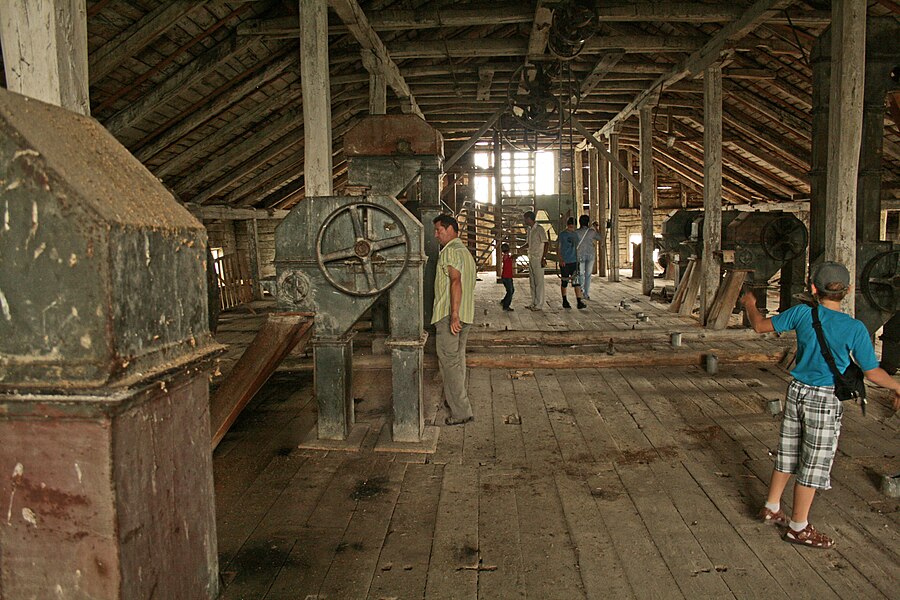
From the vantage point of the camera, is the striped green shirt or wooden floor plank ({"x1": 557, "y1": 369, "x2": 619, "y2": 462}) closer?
wooden floor plank ({"x1": 557, "y1": 369, "x2": 619, "y2": 462})

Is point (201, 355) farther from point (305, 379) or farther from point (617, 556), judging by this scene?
point (305, 379)

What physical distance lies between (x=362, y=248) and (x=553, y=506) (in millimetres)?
1953

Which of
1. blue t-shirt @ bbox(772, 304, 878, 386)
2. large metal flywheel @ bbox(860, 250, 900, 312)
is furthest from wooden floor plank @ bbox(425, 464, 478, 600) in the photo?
large metal flywheel @ bbox(860, 250, 900, 312)

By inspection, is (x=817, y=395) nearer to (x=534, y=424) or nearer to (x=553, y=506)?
(x=553, y=506)

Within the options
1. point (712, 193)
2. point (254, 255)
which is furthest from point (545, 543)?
point (254, 255)

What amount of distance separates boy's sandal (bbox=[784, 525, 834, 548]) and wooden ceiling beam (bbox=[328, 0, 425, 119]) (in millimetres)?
6150

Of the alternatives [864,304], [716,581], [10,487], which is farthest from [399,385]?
[864,304]

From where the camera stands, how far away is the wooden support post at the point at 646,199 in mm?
12086

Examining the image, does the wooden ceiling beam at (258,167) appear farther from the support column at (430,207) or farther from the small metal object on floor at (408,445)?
the small metal object on floor at (408,445)

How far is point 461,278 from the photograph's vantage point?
4.51m

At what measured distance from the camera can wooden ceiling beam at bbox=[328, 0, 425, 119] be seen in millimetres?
6789

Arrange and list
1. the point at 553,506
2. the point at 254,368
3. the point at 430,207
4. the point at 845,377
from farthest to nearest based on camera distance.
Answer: the point at 430,207 → the point at 254,368 → the point at 553,506 → the point at 845,377

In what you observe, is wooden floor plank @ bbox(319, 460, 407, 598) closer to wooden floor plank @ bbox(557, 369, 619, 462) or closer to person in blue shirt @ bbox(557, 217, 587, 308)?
wooden floor plank @ bbox(557, 369, 619, 462)

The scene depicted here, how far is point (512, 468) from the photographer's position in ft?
12.9
